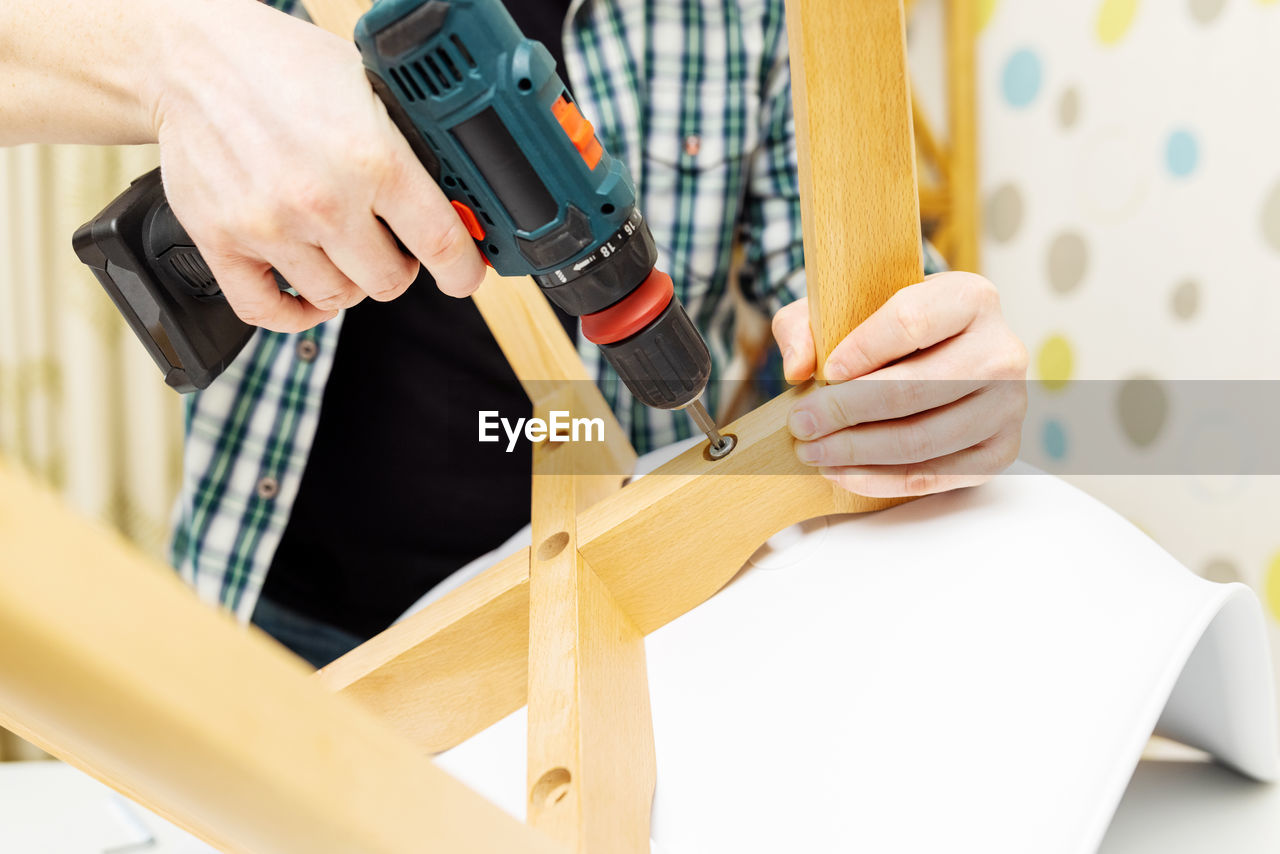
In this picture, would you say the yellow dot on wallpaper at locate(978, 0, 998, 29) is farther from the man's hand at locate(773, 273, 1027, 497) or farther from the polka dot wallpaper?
the man's hand at locate(773, 273, 1027, 497)

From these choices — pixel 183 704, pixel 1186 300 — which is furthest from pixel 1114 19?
pixel 183 704

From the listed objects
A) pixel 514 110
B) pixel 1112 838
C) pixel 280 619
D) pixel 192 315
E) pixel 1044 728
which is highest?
pixel 514 110

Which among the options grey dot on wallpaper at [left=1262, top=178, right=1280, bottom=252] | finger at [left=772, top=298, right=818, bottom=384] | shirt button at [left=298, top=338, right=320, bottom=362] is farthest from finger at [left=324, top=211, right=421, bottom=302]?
grey dot on wallpaper at [left=1262, top=178, right=1280, bottom=252]

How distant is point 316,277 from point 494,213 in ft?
0.35

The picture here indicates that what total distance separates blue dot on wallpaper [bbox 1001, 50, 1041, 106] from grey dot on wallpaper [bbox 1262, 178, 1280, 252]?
0.36 m

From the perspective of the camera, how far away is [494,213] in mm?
404

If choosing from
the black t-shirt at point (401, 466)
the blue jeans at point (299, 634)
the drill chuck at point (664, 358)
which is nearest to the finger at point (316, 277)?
the drill chuck at point (664, 358)

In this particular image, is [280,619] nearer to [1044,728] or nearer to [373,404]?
[373,404]

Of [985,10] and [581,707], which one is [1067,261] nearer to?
[985,10]

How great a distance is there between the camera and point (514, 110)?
0.37 m

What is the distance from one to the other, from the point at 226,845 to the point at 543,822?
0.12 metres

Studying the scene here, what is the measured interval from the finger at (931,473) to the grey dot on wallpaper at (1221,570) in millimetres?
562

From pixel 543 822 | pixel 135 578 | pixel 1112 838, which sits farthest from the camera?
pixel 1112 838

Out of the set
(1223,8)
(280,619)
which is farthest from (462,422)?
(1223,8)
